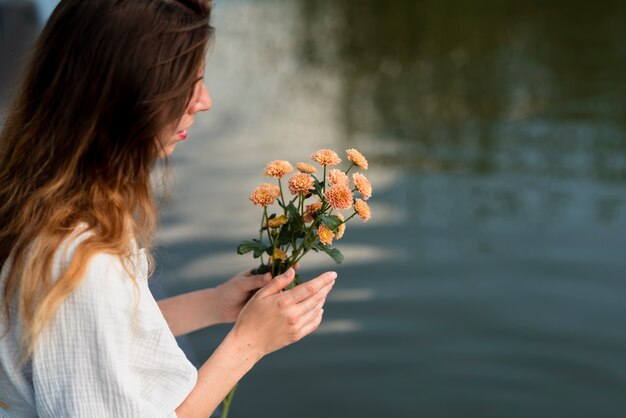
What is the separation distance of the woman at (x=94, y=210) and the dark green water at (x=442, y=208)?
2.10 metres

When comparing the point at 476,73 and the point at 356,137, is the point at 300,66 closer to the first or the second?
the point at 476,73

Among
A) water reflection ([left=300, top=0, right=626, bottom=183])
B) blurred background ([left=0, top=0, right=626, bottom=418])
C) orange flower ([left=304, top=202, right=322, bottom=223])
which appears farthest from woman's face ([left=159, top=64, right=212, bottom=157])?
water reflection ([left=300, top=0, right=626, bottom=183])

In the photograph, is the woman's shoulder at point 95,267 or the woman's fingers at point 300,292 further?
the woman's fingers at point 300,292

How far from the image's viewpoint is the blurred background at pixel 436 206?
4098 mm

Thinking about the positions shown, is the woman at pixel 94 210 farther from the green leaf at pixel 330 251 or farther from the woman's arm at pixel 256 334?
the green leaf at pixel 330 251

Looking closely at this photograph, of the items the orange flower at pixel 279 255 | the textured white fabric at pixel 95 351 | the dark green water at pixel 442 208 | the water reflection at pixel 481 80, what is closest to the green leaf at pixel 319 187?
the orange flower at pixel 279 255

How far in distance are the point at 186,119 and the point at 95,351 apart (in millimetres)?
449

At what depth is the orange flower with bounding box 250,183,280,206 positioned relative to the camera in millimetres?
2002

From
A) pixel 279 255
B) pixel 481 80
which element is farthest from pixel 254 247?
pixel 481 80

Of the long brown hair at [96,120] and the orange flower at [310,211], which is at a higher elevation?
the long brown hair at [96,120]

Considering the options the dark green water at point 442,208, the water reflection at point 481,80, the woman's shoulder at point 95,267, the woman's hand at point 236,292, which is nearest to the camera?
the woman's shoulder at point 95,267

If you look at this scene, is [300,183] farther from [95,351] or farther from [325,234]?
[95,351]

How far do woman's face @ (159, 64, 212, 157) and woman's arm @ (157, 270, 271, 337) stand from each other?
14.6 inches

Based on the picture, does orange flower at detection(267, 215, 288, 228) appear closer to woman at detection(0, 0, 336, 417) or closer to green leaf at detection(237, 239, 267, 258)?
green leaf at detection(237, 239, 267, 258)
